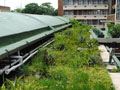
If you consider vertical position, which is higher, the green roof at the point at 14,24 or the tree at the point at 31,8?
the tree at the point at 31,8

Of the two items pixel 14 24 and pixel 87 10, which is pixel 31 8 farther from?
pixel 14 24

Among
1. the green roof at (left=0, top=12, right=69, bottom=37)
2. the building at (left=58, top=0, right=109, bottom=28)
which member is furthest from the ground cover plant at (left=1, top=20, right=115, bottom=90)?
the building at (left=58, top=0, right=109, bottom=28)

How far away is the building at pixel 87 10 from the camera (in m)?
36.9

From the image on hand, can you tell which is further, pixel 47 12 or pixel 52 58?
pixel 47 12

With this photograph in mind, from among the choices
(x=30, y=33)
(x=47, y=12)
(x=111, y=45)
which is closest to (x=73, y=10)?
(x=47, y=12)

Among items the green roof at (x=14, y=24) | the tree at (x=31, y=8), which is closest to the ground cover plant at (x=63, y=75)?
the green roof at (x=14, y=24)

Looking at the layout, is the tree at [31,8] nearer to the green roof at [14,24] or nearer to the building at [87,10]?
the building at [87,10]

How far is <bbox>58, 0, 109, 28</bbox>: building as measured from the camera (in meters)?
36.9

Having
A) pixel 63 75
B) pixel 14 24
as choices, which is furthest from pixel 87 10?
pixel 63 75

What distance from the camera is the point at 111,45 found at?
10180 mm

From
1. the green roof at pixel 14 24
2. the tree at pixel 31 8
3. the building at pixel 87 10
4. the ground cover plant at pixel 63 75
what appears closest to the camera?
the ground cover plant at pixel 63 75

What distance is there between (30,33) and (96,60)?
3136 mm

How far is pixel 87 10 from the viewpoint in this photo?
3791 cm

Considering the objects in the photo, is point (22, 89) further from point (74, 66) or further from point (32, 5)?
point (32, 5)
